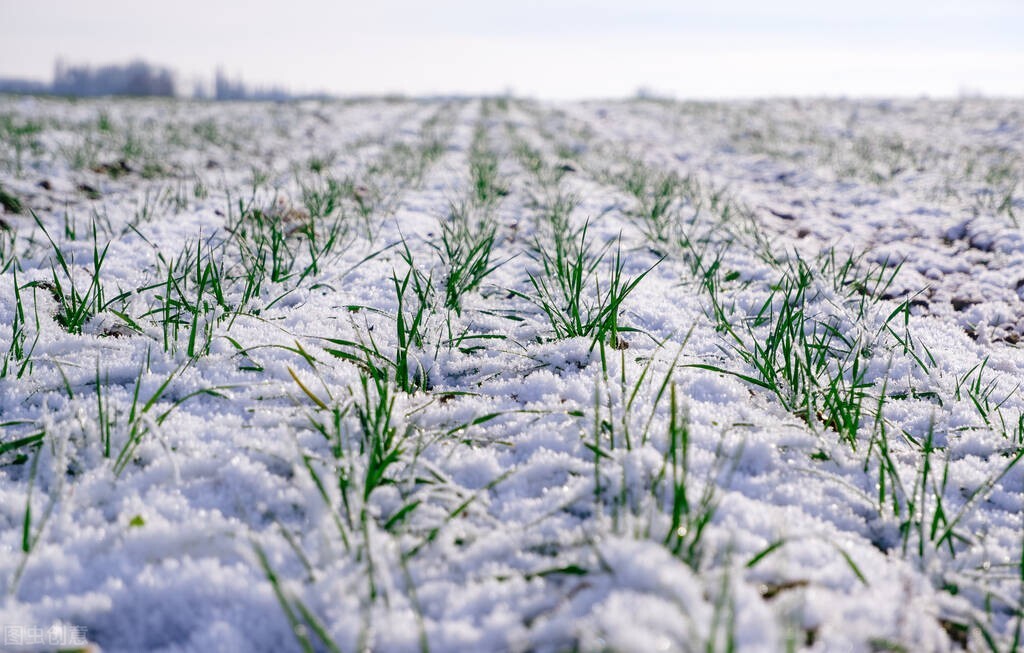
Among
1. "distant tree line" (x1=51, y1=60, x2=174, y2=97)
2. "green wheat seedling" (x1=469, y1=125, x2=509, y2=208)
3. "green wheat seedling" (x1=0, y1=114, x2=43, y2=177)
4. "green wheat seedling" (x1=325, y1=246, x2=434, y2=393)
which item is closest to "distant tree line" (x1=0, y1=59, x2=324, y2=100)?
"distant tree line" (x1=51, y1=60, x2=174, y2=97)

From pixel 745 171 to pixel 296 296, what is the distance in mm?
7202

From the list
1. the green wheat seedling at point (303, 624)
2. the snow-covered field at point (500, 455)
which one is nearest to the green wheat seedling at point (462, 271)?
the snow-covered field at point (500, 455)

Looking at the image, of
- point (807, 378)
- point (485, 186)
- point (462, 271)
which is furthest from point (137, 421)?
point (485, 186)

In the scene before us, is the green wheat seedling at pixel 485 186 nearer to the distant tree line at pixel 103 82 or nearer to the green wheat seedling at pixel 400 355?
the green wheat seedling at pixel 400 355

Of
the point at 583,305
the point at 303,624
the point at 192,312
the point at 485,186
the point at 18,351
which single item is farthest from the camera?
the point at 485,186

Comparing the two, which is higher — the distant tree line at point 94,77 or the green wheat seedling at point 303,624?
the distant tree line at point 94,77

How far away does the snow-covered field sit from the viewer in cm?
115

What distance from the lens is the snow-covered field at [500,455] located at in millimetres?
1147

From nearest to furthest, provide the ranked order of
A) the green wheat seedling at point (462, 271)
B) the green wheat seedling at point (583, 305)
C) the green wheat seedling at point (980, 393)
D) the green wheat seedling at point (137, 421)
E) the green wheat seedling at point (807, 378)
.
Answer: the green wheat seedling at point (137, 421)
the green wheat seedling at point (807, 378)
the green wheat seedling at point (980, 393)
the green wheat seedling at point (583, 305)
the green wheat seedling at point (462, 271)

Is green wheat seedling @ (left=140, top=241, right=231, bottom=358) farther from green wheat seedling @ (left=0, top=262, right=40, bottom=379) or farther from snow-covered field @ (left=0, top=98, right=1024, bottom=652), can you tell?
green wheat seedling @ (left=0, top=262, right=40, bottom=379)

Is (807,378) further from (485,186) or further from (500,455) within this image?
(485,186)

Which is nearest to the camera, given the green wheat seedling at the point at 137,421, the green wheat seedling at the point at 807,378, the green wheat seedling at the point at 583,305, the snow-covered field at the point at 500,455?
the snow-covered field at the point at 500,455

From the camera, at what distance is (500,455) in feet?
5.47

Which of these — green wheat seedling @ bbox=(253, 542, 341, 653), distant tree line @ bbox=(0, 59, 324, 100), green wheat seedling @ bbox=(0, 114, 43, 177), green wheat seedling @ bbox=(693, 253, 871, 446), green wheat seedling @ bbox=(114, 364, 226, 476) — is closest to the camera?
green wheat seedling @ bbox=(253, 542, 341, 653)
